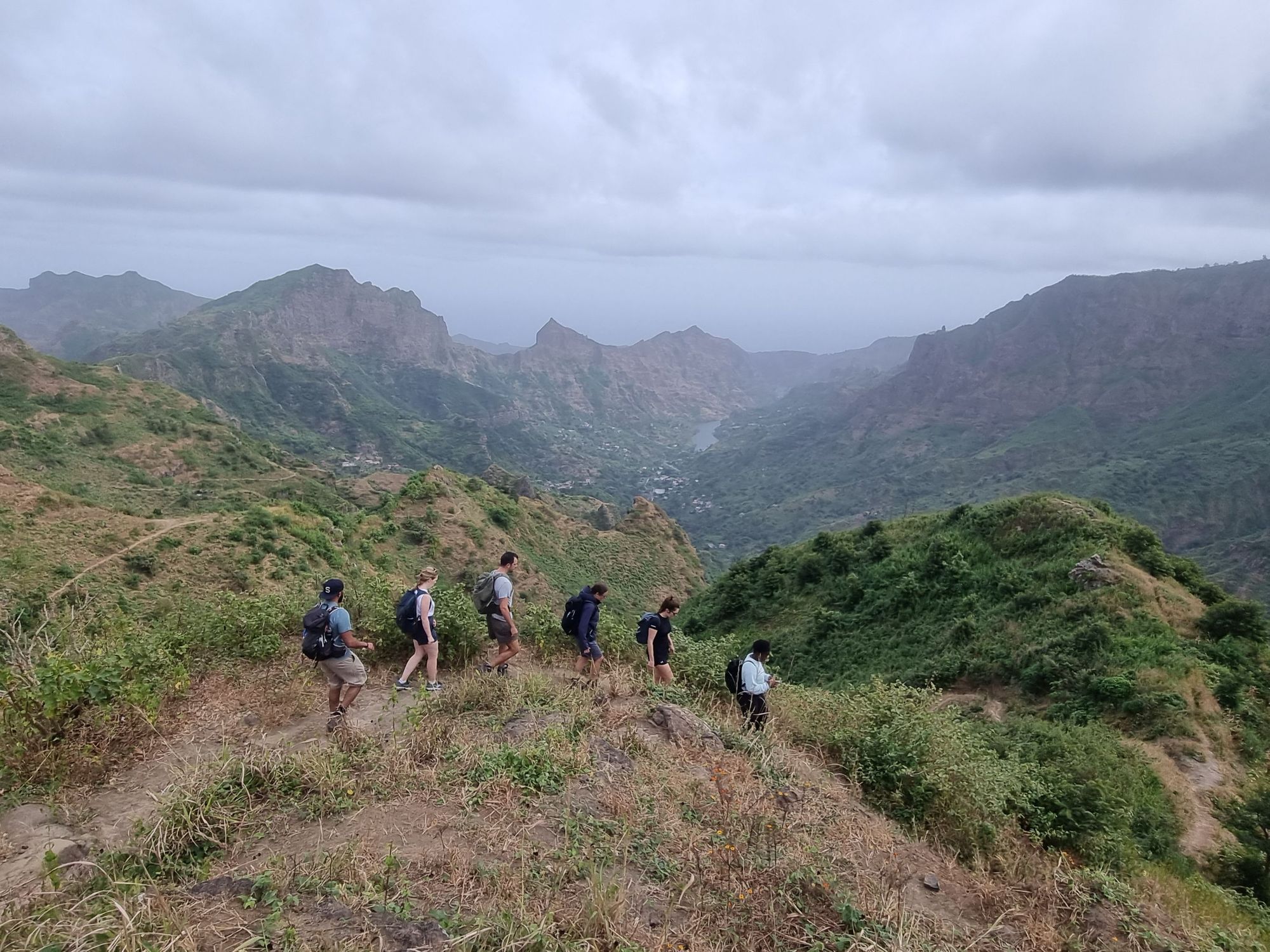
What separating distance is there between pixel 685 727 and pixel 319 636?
3.71 meters

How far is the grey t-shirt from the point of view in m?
7.83

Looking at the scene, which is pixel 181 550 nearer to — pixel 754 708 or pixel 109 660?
pixel 109 660

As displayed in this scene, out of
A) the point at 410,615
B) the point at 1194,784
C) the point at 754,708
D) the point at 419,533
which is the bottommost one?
the point at 419,533

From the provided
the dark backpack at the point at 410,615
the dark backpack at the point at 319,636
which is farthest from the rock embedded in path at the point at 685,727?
the dark backpack at the point at 319,636

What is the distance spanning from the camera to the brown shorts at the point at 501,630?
25.8 ft

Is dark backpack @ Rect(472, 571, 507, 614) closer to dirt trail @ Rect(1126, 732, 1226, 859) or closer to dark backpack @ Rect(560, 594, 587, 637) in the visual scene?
dark backpack @ Rect(560, 594, 587, 637)

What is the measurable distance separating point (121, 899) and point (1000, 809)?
23.6 feet

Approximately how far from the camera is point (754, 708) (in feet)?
24.3

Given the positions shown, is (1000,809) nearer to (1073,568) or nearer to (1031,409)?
(1073,568)

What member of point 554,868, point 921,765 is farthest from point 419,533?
point 554,868

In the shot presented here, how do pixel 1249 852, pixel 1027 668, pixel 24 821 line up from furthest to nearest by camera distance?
pixel 1027 668, pixel 1249 852, pixel 24 821

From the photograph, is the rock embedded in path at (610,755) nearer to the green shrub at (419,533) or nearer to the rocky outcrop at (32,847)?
the rocky outcrop at (32,847)

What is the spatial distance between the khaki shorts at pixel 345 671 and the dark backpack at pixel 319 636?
4.3 inches

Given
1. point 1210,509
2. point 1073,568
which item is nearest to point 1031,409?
point 1210,509
